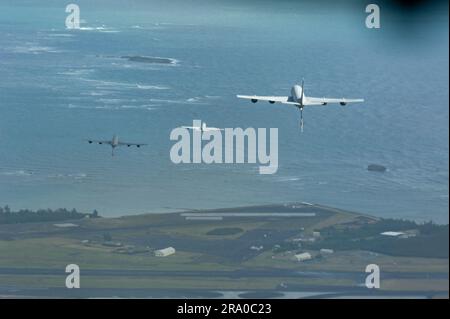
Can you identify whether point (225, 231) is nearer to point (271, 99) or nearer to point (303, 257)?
point (303, 257)

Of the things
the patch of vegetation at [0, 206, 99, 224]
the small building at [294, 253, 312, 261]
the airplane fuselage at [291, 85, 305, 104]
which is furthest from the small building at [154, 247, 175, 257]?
the airplane fuselage at [291, 85, 305, 104]

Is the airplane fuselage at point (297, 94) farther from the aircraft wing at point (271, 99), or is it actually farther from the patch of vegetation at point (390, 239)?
the patch of vegetation at point (390, 239)

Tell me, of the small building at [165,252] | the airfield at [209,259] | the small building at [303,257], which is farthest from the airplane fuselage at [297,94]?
the small building at [165,252]

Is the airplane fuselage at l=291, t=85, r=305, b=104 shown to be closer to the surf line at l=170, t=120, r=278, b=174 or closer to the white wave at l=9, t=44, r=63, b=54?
the surf line at l=170, t=120, r=278, b=174

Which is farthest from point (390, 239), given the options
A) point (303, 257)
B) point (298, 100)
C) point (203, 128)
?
point (203, 128)

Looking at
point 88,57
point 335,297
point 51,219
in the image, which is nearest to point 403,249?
point 335,297
